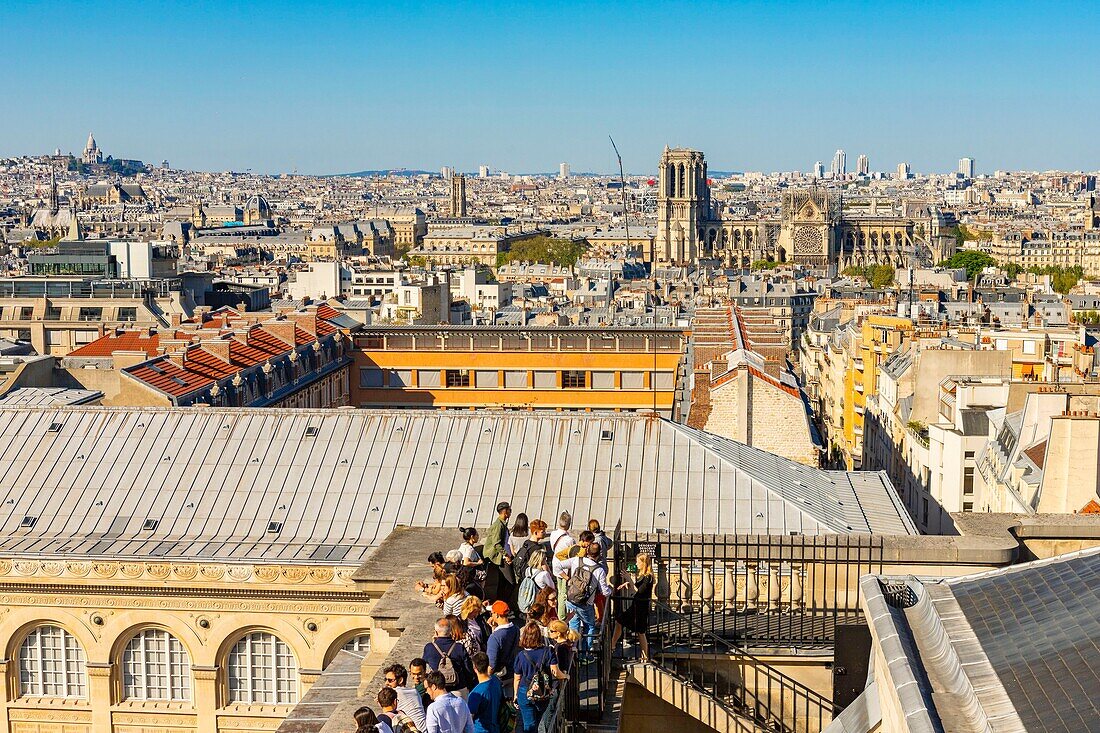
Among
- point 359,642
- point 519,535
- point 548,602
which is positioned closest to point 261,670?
point 359,642

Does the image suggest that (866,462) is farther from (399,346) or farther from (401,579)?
(401,579)

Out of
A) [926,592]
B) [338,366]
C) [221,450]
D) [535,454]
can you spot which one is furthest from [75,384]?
[926,592]

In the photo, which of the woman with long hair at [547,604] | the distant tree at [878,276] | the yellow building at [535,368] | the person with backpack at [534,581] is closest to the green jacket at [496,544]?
the person with backpack at [534,581]

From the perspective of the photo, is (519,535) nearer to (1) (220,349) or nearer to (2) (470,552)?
(2) (470,552)

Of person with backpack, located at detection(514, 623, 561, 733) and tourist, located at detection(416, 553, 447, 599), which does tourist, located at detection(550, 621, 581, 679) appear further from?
tourist, located at detection(416, 553, 447, 599)

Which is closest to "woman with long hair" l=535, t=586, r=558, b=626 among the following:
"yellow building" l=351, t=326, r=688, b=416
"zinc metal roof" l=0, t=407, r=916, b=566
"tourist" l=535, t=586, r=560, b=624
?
"tourist" l=535, t=586, r=560, b=624

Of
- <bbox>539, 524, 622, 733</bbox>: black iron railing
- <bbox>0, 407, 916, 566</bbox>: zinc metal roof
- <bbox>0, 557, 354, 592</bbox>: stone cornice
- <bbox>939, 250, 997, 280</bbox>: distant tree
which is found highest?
<bbox>539, 524, 622, 733</bbox>: black iron railing
